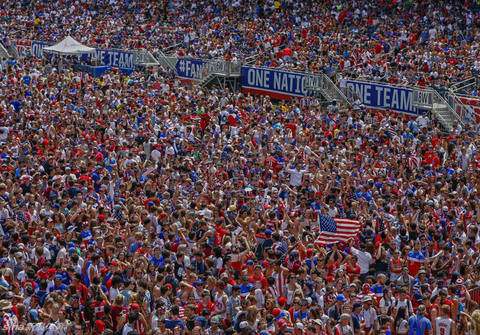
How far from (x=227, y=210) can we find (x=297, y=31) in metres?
21.0

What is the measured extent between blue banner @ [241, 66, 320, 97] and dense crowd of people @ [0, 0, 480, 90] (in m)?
0.51

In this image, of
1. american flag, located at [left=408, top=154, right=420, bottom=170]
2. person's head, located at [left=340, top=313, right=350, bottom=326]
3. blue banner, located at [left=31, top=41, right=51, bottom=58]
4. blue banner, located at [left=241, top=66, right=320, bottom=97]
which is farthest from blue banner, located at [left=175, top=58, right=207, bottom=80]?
person's head, located at [left=340, top=313, right=350, bottom=326]

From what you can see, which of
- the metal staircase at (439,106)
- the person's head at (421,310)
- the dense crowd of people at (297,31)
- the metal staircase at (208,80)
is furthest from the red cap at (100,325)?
the metal staircase at (208,80)

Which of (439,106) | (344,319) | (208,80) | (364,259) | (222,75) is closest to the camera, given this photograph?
(344,319)

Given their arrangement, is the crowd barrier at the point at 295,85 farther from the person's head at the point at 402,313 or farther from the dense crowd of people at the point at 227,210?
the person's head at the point at 402,313

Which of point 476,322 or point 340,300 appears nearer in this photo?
point 476,322

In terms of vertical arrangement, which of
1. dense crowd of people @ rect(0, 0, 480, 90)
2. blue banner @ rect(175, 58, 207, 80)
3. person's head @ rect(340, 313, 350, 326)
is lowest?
person's head @ rect(340, 313, 350, 326)

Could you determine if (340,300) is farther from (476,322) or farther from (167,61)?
(167,61)

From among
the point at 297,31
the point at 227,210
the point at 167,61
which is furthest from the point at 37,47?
the point at 227,210

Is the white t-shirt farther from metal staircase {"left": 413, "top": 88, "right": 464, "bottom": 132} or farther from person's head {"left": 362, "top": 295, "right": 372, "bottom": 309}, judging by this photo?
metal staircase {"left": 413, "top": 88, "right": 464, "bottom": 132}

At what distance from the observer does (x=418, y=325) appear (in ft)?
42.8

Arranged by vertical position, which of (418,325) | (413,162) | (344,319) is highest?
(413,162)

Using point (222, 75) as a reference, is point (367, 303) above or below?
below

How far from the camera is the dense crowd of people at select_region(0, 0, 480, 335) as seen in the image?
13.3m
